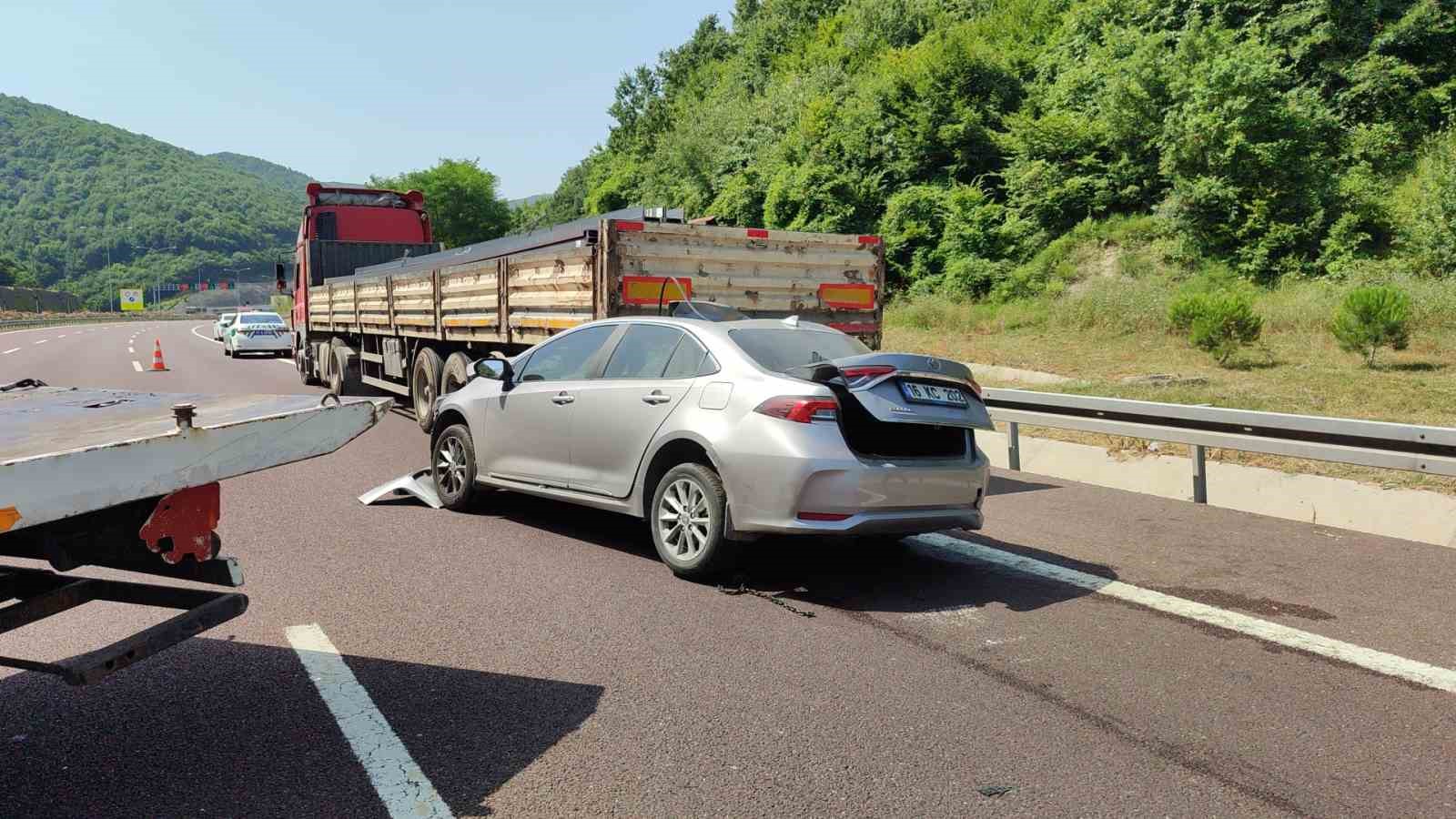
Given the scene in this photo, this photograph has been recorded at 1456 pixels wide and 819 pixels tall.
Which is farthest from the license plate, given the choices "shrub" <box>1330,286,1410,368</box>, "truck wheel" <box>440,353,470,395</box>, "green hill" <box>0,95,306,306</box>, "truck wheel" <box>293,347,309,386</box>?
"green hill" <box>0,95,306,306</box>

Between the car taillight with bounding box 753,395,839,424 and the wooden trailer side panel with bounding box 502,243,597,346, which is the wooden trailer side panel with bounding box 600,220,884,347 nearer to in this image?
the wooden trailer side panel with bounding box 502,243,597,346

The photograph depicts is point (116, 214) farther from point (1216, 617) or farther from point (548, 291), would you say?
point (1216, 617)

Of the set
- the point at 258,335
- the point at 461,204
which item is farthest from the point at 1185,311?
the point at 461,204

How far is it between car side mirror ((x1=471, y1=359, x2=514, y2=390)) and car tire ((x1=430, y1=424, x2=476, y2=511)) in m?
0.54

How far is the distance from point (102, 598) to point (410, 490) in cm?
451

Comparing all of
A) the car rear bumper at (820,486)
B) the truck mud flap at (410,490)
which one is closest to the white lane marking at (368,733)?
the car rear bumper at (820,486)

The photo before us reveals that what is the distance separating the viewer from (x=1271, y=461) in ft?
30.1

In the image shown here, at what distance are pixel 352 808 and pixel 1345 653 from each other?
13.6 feet

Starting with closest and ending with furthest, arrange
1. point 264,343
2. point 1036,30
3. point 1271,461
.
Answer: point 1271,461
point 264,343
point 1036,30

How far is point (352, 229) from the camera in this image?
19.2 metres

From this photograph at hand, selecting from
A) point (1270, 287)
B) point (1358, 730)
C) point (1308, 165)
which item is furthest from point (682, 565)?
point (1308, 165)

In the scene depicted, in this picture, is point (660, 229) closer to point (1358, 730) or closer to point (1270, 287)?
point (1358, 730)

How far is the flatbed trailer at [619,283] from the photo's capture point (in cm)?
920

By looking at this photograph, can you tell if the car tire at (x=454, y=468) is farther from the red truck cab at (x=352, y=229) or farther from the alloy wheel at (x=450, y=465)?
the red truck cab at (x=352, y=229)
